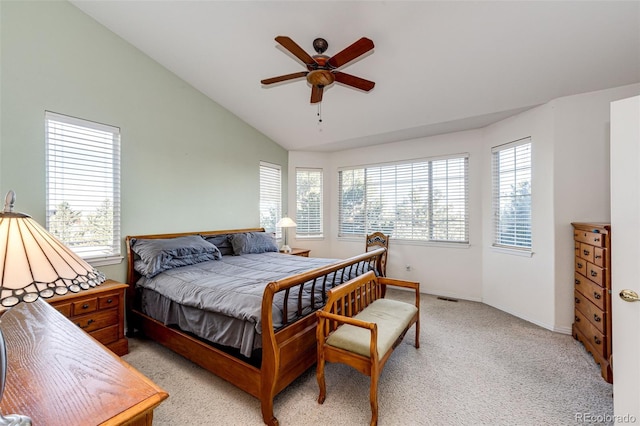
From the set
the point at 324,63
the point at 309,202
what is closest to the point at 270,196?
the point at 309,202

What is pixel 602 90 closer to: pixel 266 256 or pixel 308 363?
pixel 308 363

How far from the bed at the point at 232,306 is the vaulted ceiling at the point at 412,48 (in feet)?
6.83

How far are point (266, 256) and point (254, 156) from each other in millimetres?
1847

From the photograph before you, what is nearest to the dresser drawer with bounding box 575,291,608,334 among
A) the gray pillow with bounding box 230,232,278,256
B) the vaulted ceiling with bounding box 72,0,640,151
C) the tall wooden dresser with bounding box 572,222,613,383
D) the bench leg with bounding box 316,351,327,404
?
the tall wooden dresser with bounding box 572,222,613,383

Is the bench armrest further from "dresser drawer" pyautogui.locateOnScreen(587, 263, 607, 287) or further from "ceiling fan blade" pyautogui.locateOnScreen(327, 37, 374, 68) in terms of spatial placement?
"dresser drawer" pyautogui.locateOnScreen(587, 263, 607, 287)

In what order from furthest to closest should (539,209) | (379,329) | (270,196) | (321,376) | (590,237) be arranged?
(270,196) → (539,209) → (590,237) → (379,329) → (321,376)

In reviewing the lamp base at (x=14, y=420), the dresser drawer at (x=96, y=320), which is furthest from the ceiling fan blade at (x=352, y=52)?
the dresser drawer at (x=96, y=320)

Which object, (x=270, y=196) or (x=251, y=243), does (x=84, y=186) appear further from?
(x=270, y=196)

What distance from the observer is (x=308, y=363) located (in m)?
2.08

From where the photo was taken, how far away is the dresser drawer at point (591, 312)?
7.46 feet

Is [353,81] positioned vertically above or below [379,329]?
above

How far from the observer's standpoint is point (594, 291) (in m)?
2.45

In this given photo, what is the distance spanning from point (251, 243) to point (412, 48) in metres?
3.14

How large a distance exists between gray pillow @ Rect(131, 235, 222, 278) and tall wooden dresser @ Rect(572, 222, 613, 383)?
3.92 meters
